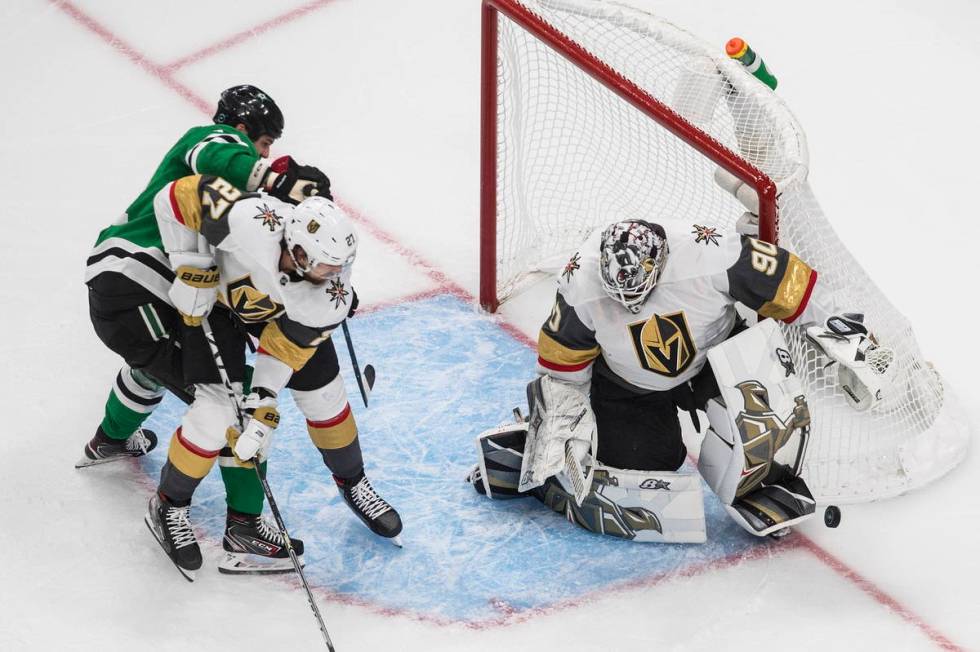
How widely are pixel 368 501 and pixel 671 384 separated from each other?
0.89 metres

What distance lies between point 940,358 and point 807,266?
1159mm

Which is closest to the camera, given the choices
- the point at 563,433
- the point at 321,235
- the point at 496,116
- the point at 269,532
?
the point at 321,235

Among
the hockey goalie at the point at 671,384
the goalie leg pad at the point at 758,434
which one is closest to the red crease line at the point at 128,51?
the hockey goalie at the point at 671,384

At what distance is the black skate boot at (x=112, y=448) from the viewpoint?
412 centimetres

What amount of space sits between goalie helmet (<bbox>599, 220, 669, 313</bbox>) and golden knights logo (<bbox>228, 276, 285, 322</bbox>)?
2.65 ft

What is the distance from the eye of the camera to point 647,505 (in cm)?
387

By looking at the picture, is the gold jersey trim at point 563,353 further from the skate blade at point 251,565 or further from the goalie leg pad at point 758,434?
the skate blade at point 251,565

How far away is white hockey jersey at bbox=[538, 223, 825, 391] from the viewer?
358cm

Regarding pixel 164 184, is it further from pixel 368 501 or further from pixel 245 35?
pixel 245 35

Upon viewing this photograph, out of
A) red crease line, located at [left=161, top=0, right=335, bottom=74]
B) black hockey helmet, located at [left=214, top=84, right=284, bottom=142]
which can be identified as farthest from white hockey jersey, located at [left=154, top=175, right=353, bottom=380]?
red crease line, located at [left=161, top=0, right=335, bottom=74]

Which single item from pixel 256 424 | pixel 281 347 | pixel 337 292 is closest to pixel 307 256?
pixel 337 292

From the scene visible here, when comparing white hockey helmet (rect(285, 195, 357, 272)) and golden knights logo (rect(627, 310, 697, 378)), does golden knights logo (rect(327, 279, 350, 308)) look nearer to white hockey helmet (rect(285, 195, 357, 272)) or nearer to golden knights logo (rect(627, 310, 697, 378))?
white hockey helmet (rect(285, 195, 357, 272))

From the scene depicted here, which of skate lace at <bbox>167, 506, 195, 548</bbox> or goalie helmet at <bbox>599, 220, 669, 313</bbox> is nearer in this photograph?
goalie helmet at <bbox>599, 220, 669, 313</bbox>

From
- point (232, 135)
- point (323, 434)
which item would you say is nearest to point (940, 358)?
point (323, 434)
